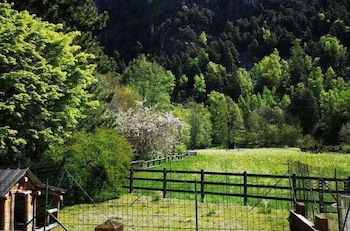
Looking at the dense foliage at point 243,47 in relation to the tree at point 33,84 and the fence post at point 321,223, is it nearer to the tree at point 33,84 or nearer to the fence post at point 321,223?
the tree at point 33,84

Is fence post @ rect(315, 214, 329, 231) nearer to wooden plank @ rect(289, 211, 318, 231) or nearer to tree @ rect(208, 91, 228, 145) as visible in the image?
Result: wooden plank @ rect(289, 211, 318, 231)

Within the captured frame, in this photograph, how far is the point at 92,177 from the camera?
18.5 meters

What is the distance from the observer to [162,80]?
55125 millimetres

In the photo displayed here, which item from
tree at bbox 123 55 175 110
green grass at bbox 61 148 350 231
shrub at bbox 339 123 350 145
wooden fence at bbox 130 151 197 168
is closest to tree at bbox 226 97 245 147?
shrub at bbox 339 123 350 145

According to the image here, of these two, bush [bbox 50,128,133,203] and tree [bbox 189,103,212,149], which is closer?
bush [bbox 50,128,133,203]

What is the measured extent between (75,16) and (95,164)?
1005 centimetres

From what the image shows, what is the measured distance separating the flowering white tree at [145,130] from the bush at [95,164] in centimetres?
1320

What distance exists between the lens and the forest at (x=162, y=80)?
1612cm

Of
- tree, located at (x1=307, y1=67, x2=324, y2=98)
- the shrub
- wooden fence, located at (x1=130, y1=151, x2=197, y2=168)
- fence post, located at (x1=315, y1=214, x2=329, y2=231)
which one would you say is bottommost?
wooden fence, located at (x1=130, y1=151, x2=197, y2=168)

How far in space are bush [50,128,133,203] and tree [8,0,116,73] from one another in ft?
21.7

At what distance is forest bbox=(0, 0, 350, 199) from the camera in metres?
16.1

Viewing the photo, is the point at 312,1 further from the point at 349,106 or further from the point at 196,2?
the point at 349,106

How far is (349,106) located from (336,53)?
6871cm

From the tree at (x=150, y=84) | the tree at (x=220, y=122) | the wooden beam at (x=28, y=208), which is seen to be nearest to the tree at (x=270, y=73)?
the tree at (x=220, y=122)
